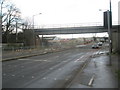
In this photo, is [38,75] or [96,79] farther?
[38,75]

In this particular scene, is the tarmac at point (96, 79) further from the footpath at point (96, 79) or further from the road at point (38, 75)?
the road at point (38, 75)

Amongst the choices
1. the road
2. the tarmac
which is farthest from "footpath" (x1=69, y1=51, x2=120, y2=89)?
the road

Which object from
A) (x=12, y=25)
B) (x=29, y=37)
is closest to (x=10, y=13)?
(x=12, y=25)

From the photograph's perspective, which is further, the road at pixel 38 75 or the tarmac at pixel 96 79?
the road at pixel 38 75

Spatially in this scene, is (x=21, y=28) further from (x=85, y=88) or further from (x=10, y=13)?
(x=85, y=88)

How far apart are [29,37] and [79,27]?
17930mm

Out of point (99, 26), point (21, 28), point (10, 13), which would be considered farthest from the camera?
point (21, 28)

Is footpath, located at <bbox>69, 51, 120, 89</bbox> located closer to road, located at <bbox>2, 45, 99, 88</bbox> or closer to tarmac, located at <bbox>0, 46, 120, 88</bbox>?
tarmac, located at <bbox>0, 46, 120, 88</bbox>

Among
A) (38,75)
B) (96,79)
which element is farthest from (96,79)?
(38,75)

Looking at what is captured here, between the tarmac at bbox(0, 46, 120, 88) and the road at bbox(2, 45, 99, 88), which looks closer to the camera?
the tarmac at bbox(0, 46, 120, 88)

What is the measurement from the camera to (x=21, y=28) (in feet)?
304

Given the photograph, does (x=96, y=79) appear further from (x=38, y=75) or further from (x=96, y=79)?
(x=38, y=75)

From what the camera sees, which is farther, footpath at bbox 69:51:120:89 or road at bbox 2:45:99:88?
road at bbox 2:45:99:88

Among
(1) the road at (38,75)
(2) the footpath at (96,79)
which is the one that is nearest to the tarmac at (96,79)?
(2) the footpath at (96,79)
